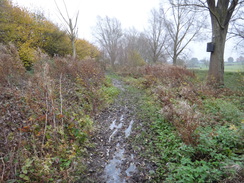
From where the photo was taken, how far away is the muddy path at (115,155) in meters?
2.88

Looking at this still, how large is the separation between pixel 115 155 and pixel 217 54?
9.35 meters

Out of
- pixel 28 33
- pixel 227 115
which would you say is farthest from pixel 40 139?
pixel 28 33

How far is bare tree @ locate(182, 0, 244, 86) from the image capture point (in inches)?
328

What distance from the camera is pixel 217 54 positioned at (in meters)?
9.09

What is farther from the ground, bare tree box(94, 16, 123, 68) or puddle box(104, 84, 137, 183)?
bare tree box(94, 16, 123, 68)

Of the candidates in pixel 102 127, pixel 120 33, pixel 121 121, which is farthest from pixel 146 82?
pixel 120 33

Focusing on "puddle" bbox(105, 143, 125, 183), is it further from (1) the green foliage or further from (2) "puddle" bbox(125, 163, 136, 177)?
(1) the green foliage

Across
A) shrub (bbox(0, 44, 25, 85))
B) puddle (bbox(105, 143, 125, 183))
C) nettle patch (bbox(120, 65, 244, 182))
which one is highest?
shrub (bbox(0, 44, 25, 85))

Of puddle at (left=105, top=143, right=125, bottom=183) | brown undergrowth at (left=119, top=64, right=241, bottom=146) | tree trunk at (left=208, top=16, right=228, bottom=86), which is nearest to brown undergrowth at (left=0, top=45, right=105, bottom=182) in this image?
puddle at (left=105, top=143, right=125, bottom=183)

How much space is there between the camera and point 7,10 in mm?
10477

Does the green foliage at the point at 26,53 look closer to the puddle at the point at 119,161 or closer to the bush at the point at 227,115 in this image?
the puddle at the point at 119,161

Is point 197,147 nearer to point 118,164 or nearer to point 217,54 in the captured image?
point 118,164

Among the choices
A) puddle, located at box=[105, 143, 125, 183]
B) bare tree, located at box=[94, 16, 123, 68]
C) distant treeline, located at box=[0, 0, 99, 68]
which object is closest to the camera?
puddle, located at box=[105, 143, 125, 183]

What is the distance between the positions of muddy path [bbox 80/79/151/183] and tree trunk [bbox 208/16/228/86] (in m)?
6.87
